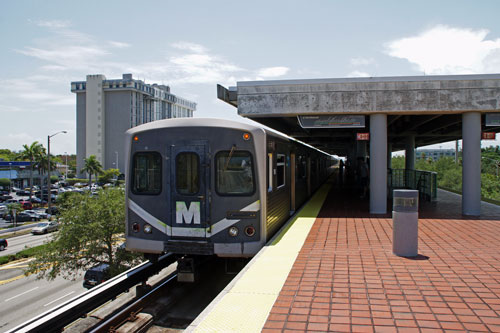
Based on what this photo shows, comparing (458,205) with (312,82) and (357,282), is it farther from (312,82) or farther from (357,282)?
(357,282)

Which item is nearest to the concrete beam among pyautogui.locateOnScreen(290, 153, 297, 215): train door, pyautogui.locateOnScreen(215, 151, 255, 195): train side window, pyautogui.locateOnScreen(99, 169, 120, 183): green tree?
pyautogui.locateOnScreen(290, 153, 297, 215): train door

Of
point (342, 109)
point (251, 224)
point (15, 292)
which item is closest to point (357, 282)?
point (251, 224)

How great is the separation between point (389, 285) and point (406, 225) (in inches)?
69.4

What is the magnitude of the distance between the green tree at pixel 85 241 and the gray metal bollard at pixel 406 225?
60.0 feet

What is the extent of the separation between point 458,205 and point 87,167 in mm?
64141

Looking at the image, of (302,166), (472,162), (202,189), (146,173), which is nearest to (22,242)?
(302,166)

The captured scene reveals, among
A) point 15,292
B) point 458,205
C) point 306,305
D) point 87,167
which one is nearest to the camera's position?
point 306,305

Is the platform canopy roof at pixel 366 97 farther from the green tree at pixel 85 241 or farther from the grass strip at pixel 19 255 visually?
the grass strip at pixel 19 255

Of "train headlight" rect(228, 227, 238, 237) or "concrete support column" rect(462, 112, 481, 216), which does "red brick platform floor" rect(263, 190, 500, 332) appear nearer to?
"train headlight" rect(228, 227, 238, 237)

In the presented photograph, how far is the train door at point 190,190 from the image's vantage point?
22.6 feet

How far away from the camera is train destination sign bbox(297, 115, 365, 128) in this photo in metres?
11.8

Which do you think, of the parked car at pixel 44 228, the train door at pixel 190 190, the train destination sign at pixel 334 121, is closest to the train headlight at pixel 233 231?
the train door at pixel 190 190

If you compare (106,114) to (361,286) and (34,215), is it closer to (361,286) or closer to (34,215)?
(34,215)

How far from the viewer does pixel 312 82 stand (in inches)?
453
